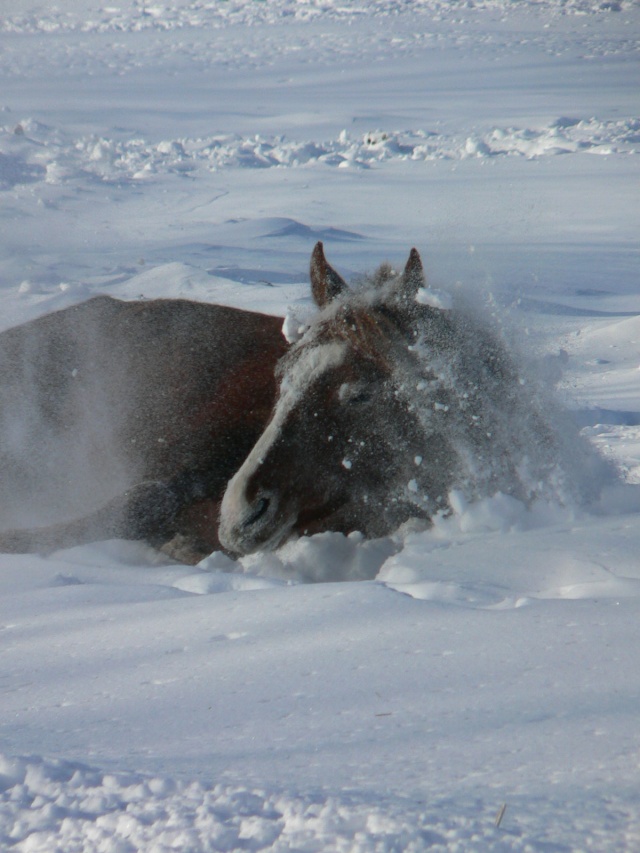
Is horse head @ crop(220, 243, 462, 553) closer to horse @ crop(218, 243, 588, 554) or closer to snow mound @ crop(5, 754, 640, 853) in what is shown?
horse @ crop(218, 243, 588, 554)

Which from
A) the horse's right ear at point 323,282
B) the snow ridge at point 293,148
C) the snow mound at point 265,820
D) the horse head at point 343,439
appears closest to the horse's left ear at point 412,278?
the horse head at point 343,439

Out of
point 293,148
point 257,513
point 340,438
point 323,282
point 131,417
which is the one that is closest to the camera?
point 257,513

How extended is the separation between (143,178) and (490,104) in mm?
8660

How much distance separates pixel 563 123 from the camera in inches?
648

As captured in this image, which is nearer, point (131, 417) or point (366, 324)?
point (366, 324)

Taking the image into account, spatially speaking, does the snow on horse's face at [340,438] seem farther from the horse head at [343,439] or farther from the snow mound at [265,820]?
the snow mound at [265,820]

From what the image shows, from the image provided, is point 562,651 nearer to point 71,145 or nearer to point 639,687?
point 639,687

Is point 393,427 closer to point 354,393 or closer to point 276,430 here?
point 354,393

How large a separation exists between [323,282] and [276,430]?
633 mm

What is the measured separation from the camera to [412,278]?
2.63 metres

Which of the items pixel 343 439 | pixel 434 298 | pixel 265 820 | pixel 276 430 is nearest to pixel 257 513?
pixel 276 430

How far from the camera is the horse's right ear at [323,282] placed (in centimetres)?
282

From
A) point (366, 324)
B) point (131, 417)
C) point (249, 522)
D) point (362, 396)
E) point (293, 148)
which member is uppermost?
point (293, 148)

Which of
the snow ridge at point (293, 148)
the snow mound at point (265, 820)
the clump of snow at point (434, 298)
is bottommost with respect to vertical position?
the snow mound at point (265, 820)
